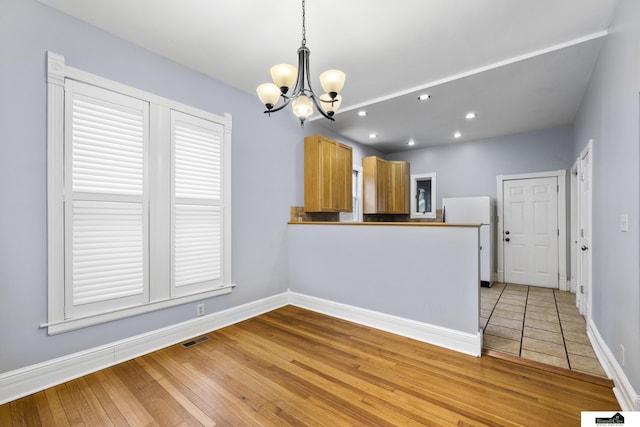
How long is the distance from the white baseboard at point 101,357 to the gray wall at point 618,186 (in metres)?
3.37

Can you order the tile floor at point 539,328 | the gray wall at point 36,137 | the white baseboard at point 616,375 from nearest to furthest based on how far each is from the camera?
the white baseboard at point 616,375, the gray wall at point 36,137, the tile floor at point 539,328

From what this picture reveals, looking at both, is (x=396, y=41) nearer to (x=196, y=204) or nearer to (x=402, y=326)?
(x=196, y=204)

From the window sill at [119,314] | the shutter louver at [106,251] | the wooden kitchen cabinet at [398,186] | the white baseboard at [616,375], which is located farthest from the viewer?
the wooden kitchen cabinet at [398,186]

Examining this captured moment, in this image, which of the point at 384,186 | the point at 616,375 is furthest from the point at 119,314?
the point at 384,186

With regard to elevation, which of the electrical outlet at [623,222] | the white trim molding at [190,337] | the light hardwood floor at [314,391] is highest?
the electrical outlet at [623,222]

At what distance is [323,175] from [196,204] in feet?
6.09

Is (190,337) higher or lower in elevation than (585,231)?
lower

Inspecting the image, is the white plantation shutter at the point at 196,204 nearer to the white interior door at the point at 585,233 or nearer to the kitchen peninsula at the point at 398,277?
the kitchen peninsula at the point at 398,277

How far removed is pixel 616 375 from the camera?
1930mm

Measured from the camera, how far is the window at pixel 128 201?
211 centimetres

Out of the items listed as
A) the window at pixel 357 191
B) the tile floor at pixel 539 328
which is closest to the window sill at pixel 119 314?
the tile floor at pixel 539 328

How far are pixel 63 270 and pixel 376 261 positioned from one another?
2.82 metres

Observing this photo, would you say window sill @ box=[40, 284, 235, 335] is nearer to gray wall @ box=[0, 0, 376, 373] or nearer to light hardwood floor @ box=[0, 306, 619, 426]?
gray wall @ box=[0, 0, 376, 373]

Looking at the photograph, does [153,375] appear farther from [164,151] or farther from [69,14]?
[69,14]
